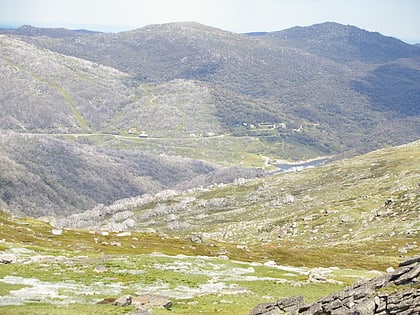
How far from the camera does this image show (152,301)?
179ft

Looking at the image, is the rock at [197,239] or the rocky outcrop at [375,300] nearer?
the rocky outcrop at [375,300]

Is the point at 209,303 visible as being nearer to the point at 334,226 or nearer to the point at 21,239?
the point at 21,239

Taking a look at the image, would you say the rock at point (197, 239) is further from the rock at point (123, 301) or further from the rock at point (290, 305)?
the rock at point (290, 305)

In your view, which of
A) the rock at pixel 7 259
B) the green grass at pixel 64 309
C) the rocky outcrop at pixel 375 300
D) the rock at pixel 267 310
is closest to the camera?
the rocky outcrop at pixel 375 300

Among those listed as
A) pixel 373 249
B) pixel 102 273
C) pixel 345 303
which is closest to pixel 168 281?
pixel 102 273

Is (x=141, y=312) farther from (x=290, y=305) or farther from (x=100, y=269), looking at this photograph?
(x=100, y=269)

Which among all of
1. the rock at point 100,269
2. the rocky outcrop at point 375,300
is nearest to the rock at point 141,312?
the rocky outcrop at point 375,300

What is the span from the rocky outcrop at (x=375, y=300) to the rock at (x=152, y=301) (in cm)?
1027

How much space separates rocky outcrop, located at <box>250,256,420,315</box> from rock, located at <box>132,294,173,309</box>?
1027 cm

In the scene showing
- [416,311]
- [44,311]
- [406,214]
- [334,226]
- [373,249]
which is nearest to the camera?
[416,311]

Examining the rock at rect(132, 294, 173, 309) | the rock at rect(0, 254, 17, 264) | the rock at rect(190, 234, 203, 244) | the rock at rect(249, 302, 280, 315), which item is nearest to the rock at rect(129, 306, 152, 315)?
the rock at rect(132, 294, 173, 309)

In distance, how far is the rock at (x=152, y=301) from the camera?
176 ft

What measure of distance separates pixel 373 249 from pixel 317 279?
80.1 metres

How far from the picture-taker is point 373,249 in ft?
488
